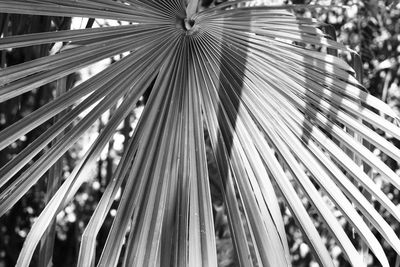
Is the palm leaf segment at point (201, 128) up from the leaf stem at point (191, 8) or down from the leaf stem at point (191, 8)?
down

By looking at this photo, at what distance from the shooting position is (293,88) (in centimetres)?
77

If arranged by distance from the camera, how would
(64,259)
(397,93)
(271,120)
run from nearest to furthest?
(271,120), (397,93), (64,259)

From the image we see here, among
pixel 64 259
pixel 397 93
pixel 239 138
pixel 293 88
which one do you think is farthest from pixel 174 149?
pixel 64 259

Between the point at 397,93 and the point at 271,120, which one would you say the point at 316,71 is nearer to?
the point at 271,120

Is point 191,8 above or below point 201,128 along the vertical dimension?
above

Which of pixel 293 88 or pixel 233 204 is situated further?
pixel 293 88

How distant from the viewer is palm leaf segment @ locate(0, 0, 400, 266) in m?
0.63

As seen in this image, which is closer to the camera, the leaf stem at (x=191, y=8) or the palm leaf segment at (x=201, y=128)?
the palm leaf segment at (x=201, y=128)

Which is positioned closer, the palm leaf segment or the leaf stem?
the palm leaf segment

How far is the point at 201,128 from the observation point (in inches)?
28.7

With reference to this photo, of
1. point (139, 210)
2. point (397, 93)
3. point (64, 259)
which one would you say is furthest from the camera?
point (64, 259)

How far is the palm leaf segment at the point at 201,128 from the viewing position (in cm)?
63

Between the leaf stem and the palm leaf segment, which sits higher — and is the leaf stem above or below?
above

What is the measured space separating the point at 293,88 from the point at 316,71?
0.05 metres
